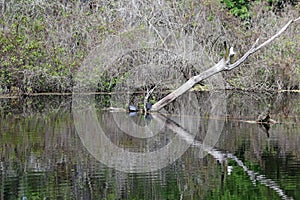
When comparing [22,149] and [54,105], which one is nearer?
[22,149]

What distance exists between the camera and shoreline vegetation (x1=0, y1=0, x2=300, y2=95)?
24938 mm

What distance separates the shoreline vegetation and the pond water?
7.30 m

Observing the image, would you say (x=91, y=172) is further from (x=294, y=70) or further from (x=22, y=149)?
(x=294, y=70)

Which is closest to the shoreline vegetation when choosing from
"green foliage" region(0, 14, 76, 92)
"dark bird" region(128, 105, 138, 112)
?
"green foliage" region(0, 14, 76, 92)

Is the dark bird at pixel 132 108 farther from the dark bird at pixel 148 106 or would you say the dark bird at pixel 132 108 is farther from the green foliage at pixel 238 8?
the green foliage at pixel 238 8

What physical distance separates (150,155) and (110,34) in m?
15.3

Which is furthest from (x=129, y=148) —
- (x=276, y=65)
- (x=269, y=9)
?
(x=269, y=9)

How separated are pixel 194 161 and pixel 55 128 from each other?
4.99 meters

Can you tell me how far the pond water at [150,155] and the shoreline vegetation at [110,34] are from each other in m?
7.30

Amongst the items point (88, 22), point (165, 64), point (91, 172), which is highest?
point (88, 22)

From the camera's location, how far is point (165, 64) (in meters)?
22.6

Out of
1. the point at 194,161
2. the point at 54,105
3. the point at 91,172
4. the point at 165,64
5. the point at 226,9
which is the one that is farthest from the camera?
the point at 226,9

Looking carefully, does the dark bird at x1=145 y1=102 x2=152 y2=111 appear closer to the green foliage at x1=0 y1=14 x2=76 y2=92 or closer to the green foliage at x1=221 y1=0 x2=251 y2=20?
the green foliage at x1=0 y1=14 x2=76 y2=92

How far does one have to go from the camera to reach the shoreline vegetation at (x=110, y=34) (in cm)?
2494
